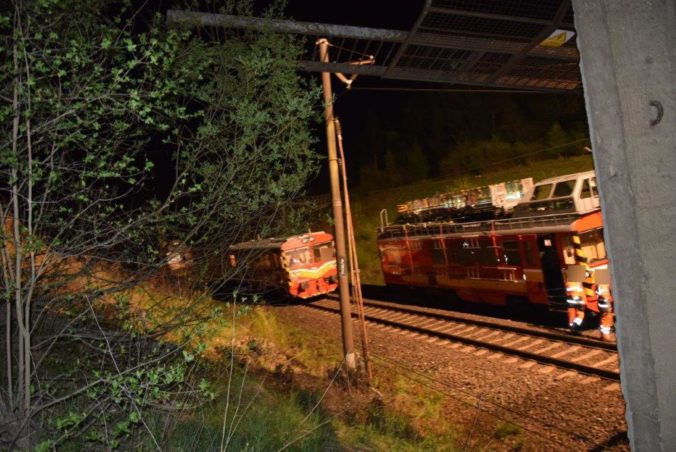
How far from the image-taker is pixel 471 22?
5621mm

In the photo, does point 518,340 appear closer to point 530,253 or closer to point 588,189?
point 530,253

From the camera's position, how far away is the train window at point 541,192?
12742 mm

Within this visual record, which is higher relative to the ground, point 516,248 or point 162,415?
point 516,248

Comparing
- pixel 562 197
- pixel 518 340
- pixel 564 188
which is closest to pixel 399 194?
pixel 564 188

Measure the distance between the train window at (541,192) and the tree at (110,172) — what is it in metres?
8.49

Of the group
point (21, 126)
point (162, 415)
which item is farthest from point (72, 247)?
point (162, 415)

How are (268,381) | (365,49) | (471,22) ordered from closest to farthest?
(471,22), (365,49), (268,381)

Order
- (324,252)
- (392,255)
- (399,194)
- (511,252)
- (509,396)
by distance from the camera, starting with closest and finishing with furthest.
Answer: (509,396)
(511,252)
(392,255)
(324,252)
(399,194)

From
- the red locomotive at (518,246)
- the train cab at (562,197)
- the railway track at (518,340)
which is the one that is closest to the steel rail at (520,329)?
the railway track at (518,340)

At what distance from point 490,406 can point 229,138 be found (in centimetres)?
647

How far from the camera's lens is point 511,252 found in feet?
42.3

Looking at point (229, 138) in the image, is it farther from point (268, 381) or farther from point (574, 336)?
point (574, 336)

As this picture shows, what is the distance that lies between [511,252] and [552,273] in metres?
1.26

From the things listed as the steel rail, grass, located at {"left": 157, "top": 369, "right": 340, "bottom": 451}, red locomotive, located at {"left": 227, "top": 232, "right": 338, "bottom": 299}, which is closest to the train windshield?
red locomotive, located at {"left": 227, "top": 232, "right": 338, "bottom": 299}
